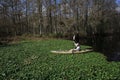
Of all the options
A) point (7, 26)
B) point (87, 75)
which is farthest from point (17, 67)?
point (7, 26)

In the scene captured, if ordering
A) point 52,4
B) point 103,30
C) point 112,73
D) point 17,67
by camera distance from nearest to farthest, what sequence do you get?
1. point 112,73
2. point 17,67
3. point 52,4
4. point 103,30

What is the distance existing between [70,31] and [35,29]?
18.2 metres

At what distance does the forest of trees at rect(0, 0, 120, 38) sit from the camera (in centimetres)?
5434

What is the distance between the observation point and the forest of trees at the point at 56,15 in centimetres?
5434

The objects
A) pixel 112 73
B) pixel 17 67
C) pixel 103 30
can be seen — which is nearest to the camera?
pixel 112 73

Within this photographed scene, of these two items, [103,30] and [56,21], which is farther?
[103,30]

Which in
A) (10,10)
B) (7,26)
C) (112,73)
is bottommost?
(112,73)

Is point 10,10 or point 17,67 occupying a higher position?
point 10,10

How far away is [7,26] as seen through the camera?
57469mm

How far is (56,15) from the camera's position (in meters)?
58.5

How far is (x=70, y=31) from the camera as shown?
183ft

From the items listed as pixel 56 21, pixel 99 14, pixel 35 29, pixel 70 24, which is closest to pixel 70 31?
pixel 70 24

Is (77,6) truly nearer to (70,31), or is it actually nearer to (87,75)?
(70,31)

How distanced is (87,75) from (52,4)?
4354cm
